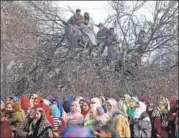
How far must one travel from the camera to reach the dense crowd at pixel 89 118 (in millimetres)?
9266

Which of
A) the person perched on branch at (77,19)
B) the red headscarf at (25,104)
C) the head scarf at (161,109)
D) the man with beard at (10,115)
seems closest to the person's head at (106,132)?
the man with beard at (10,115)

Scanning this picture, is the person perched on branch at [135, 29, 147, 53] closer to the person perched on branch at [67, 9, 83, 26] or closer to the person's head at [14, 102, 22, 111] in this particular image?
the person perched on branch at [67, 9, 83, 26]

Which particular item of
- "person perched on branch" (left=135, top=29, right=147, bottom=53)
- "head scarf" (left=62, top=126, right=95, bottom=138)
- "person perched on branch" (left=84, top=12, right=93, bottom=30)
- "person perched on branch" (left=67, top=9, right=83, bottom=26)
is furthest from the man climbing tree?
"head scarf" (left=62, top=126, right=95, bottom=138)

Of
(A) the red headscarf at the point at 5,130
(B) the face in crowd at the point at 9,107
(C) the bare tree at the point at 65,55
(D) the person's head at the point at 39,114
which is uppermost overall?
(C) the bare tree at the point at 65,55

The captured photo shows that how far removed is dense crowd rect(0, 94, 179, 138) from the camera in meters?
9.27

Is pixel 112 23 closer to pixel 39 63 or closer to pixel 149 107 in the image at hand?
pixel 39 63

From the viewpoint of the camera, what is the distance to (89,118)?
35.2 feet

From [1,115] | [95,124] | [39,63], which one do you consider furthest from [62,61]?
[95,124]

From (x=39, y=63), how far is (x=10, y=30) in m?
2.41

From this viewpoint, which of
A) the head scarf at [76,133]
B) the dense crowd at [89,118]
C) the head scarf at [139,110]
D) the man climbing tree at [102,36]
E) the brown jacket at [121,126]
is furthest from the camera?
the man climbing tree at [102,36]

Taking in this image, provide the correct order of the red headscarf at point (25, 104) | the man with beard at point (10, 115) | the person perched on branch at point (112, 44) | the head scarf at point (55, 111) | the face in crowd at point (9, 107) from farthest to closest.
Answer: the person perched on branch at point (112, 44) < the red headscarf at point (25, 104) < the head scarf at point (55, 111) < the face in crowd at point (9, 107) < the man with beard at point (10, 115)

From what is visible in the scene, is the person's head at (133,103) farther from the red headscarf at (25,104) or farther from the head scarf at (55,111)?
the red headscarf at (25,104)

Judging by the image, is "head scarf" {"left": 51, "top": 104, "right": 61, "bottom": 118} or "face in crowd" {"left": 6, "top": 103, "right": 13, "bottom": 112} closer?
"face in crowd" {"left": 6, "top": 103, "right": 13, "bottom": 112}

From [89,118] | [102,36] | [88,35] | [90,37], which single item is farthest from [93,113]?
[102,36]
